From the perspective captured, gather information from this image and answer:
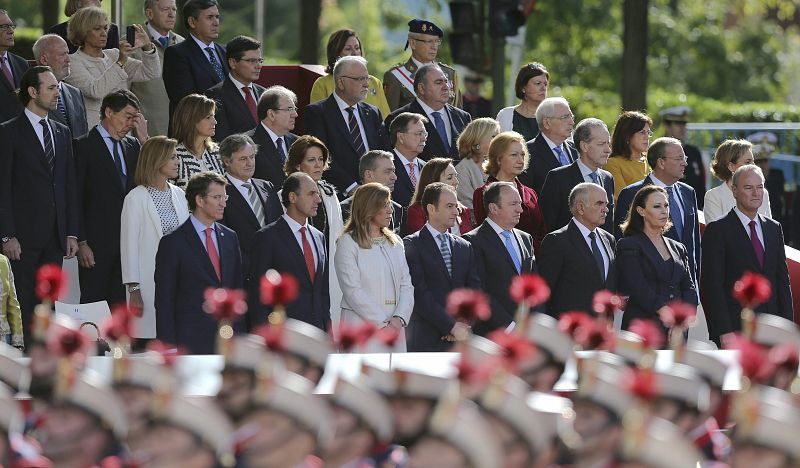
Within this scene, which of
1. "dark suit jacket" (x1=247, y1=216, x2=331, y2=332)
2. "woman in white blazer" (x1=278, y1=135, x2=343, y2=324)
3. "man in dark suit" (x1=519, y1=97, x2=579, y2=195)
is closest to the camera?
"dark suit jacket" (x1=247, y1=216, x2=331, y2=332)

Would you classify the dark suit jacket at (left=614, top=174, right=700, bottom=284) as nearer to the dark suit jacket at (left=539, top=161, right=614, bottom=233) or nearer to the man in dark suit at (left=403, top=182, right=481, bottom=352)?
the dark suit jacket at (left=539, top=161, right=614, bottom=233)

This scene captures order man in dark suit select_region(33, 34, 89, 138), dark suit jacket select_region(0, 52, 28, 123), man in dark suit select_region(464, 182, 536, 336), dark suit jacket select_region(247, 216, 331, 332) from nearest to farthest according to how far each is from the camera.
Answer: dark suit jacket select_region(247, 216, 331, 332), man in dark suit select_region(464, 182, 536, 336), man in dark suit select_region(33, 34, 89, 138), dark suit jacket select_region(0, 52, 28, 123)

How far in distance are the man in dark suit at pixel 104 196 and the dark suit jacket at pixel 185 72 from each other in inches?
44.2

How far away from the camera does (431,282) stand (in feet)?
32.8

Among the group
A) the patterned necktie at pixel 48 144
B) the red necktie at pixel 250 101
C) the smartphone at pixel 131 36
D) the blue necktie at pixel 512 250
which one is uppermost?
the smartphone at pixel 131 36

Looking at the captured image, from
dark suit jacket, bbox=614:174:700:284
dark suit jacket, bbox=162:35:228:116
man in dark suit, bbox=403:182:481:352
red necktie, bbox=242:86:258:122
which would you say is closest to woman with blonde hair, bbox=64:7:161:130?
dark suit jacket, bbox=162:35:228:116

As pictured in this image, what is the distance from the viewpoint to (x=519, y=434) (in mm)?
4930

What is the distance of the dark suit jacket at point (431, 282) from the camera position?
391 inches

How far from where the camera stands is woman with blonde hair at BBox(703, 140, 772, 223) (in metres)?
11.7

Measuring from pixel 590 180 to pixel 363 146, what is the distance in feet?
5.37

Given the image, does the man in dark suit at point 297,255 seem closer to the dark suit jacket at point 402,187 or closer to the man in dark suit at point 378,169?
the man in dark suit at point 378,169

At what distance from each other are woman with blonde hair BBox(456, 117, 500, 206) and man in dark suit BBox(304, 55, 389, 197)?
0.62 metres

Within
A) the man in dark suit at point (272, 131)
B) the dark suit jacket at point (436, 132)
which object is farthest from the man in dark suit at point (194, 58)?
the dark suit jacket at point (436, 132)

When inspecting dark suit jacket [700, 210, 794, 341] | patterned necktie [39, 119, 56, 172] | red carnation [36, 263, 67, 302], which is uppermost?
patterned necktie [39, 119, 56, 172]
